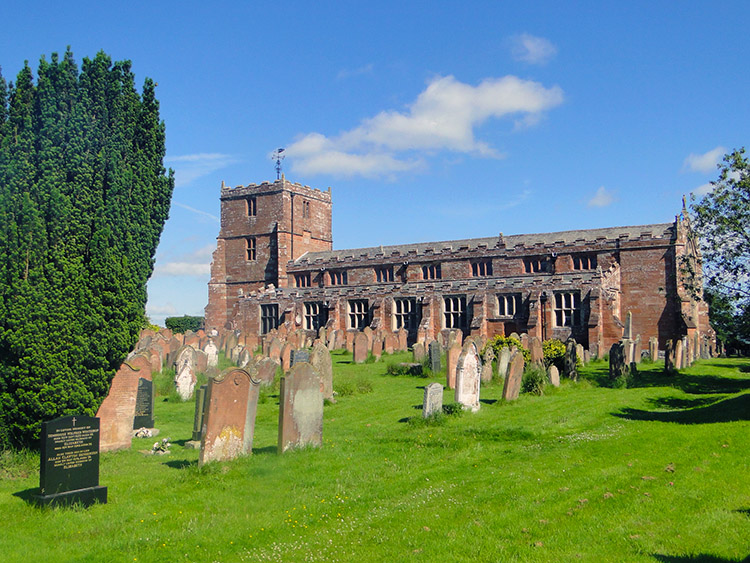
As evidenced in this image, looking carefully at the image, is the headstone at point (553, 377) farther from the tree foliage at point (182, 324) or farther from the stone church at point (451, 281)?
the tree foliage at point (182, 324)

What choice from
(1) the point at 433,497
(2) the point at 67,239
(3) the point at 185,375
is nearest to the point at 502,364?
(3) the point at 185,375

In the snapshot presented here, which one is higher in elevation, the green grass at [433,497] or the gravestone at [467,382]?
the gravestone at [467,382]

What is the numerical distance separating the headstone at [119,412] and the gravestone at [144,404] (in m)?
1.63

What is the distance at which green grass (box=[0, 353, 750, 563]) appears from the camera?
641 cm

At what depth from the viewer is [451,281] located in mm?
37562

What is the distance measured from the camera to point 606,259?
1423 inches

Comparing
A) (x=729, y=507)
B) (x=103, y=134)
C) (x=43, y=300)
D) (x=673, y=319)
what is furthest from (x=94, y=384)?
(x=673, y=319)

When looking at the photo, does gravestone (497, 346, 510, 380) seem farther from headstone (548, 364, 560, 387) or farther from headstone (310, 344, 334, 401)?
headstone (310, 344, 334, 401)

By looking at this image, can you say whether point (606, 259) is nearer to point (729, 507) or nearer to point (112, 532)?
point (729, 507)

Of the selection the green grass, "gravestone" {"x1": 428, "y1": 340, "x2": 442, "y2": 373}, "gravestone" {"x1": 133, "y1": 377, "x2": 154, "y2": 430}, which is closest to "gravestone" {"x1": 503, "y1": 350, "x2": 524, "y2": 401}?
the green grass

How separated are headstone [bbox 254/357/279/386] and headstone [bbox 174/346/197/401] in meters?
1.85

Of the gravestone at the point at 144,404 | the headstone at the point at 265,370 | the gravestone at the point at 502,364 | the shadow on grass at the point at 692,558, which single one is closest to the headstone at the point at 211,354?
the headstone at the point at 265,370

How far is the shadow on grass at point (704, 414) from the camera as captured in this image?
12.6 metres

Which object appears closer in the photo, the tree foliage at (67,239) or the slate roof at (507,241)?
the tree foliage at (67,239)
